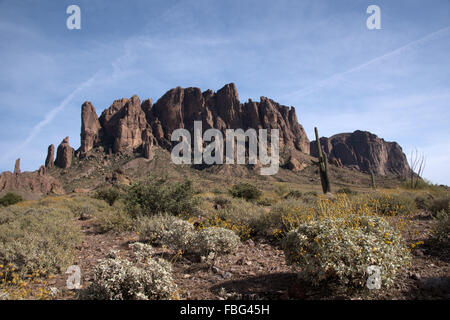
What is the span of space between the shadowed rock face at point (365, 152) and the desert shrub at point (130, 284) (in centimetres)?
16993

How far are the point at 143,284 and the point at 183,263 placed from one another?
2.23 metres

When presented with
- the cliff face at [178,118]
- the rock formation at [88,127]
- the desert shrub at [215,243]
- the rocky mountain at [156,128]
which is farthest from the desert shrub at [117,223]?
the rock formation at [88,127]

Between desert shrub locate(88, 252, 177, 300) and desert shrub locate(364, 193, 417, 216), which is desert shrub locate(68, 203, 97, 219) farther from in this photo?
desert shrub locate(364, 193, 417, 216)

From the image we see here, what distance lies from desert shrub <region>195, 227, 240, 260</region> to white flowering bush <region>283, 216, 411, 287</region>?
6.56 feet

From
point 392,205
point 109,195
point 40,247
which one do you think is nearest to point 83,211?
point 109,195

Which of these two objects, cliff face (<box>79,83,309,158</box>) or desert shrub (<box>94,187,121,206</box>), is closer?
desert shrub (<box>94,187,121,206</box>)

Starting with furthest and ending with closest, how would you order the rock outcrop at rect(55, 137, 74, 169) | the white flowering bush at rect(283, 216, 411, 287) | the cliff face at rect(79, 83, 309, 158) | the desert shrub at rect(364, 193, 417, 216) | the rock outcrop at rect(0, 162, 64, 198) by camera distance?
1. the cliff face at rect(79, 83, 309, 158)
2. the rock outcrop at rect(55, 137, 74, 169)
3. the rock outcrop at rect(0, 162, 64, 198)
4. the desert shrub at rect(364, 193, 417, 216)
5. the white flowering bush at rect(283, 216, 411, 287)

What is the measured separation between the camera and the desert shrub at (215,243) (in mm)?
5718

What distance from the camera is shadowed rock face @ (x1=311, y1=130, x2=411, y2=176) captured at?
169875 mm

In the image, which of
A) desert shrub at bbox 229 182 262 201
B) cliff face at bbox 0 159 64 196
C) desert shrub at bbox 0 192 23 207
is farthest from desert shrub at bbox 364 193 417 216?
cliff face at bbox 0 159 64 196

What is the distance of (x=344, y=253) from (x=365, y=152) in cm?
19308

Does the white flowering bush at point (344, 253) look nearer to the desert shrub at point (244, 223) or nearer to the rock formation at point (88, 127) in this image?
→ the desert shrub at point (244, 223)

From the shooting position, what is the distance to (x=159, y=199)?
10906mm
